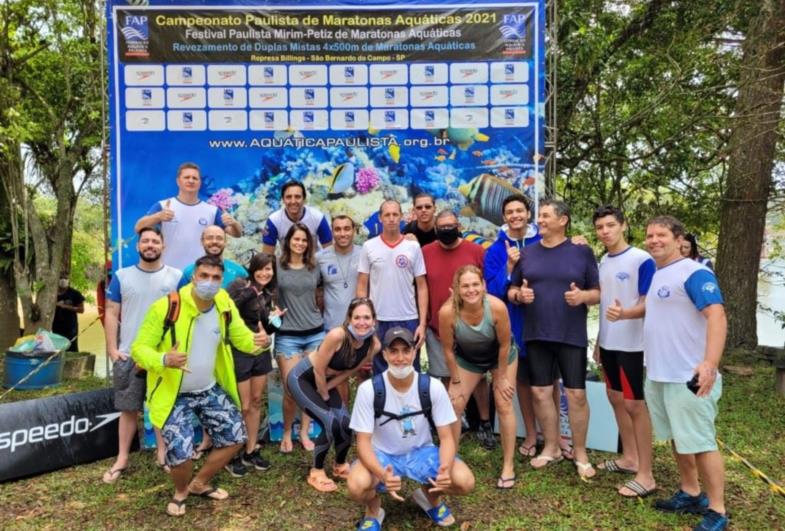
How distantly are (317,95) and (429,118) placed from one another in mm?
1040

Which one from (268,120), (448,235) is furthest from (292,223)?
(448,235)

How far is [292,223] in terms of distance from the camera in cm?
480

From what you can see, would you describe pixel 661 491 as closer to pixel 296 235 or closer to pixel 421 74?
pixel 296 235

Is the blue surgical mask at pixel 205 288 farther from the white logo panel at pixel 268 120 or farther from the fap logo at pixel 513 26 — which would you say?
the fap logo at pixel 513 26

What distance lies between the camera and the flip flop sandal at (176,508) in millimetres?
3512

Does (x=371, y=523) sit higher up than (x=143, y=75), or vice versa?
(x=143, y=75)

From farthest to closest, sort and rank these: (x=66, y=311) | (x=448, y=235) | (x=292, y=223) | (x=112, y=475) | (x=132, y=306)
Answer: (x=66, y=311) → (x=292, y=223) → (x=448, y=235) → (x=112, y=475) → (x=132, y=306)

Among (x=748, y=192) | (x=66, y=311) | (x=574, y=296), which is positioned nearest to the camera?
(x=574, y=296)

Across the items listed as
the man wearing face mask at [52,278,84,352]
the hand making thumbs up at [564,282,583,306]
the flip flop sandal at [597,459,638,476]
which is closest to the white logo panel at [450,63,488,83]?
the hand making thumbs up at [564,282,583,306]

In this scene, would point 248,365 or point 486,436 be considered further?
point 486,436

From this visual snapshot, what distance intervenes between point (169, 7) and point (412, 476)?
15.1 ft

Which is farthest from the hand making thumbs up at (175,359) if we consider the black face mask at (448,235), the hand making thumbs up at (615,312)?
the hand making thumbs up at (615,312)

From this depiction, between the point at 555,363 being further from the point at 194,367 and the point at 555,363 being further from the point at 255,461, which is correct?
the point at 194,367

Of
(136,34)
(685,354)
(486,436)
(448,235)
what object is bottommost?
(486,436)
